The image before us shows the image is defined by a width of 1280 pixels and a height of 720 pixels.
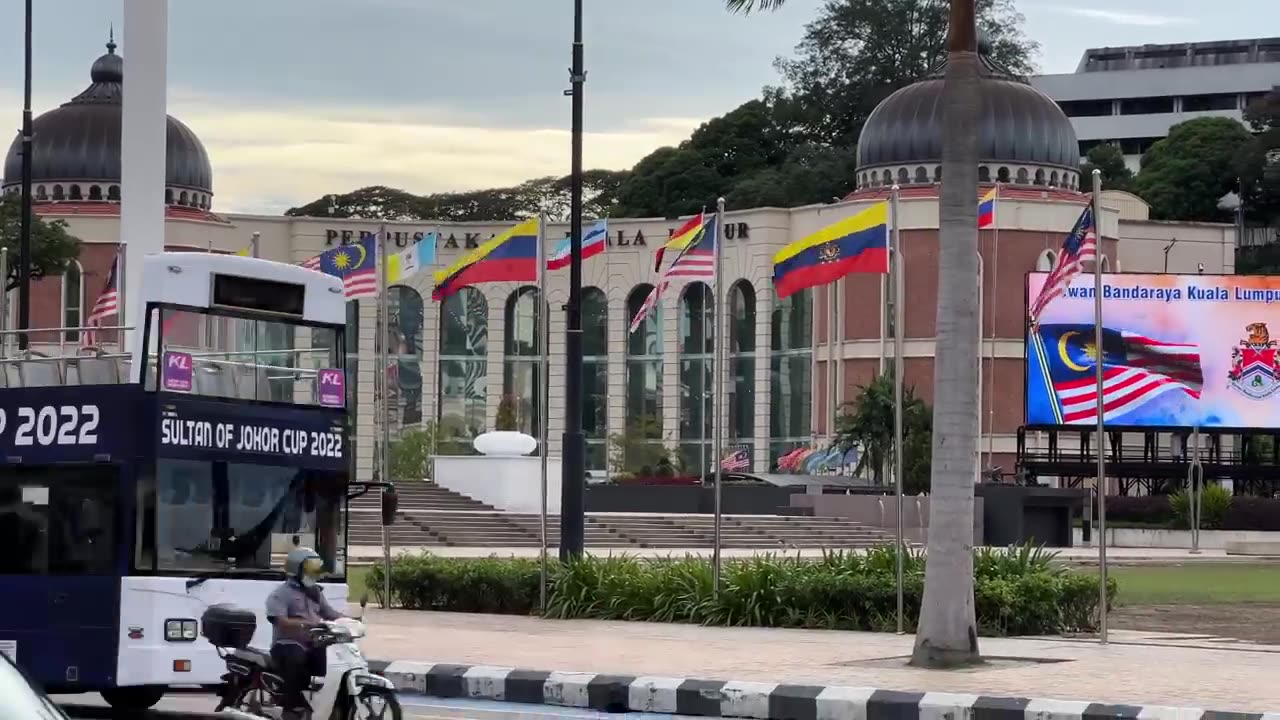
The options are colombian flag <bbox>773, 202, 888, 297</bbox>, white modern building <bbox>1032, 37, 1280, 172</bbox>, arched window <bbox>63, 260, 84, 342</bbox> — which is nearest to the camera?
colombian flag <bbox>773, 202, 888, 297</bbox>

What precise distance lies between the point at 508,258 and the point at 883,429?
29.8 metres

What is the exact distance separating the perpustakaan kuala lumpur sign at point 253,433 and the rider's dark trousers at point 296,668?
2.69 metres

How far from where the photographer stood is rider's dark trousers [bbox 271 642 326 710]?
508 inches

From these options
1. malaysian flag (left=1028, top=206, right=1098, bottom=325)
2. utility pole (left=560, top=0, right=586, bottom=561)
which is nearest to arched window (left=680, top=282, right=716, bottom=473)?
malaysian flag (left=1028, top=206, right=1098, bottom=325)

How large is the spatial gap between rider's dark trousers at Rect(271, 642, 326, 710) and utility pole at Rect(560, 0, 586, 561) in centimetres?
1164

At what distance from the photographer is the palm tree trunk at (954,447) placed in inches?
698

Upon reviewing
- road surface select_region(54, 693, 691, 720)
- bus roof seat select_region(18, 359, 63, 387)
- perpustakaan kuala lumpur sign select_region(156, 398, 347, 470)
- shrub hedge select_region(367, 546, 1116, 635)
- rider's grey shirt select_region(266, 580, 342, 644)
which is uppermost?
bus roof seat select_region(18, 359, 63, 387)

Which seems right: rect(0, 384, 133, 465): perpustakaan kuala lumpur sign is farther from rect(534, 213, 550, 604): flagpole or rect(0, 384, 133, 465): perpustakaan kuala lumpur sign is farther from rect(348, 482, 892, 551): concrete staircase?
rect(348, 482, 892, 551): concrete staircase

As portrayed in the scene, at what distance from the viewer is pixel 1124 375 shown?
53.2m

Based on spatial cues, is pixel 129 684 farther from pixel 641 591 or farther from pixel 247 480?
pixel 641 591

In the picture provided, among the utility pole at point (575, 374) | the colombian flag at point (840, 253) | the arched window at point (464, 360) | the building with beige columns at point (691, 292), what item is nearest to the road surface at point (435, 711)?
the utility pole at point (575, 374)

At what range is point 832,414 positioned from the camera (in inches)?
2741

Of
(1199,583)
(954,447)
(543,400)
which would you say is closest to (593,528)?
(1199,583)

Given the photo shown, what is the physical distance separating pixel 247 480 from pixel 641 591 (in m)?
9.43
